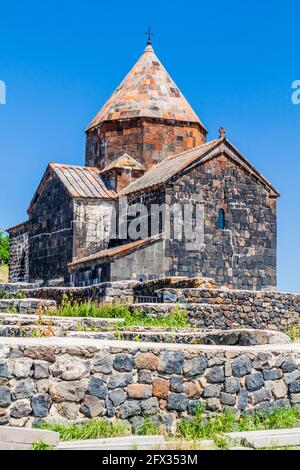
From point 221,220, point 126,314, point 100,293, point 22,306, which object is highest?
point 221,220

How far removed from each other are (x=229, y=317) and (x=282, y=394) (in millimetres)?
7035

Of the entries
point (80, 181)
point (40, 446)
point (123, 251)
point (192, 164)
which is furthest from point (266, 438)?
point (80, 181)

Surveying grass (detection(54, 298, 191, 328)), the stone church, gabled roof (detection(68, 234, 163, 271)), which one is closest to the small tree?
the stone church

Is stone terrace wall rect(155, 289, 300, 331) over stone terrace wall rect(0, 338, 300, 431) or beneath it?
over

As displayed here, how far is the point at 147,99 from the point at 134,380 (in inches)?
705

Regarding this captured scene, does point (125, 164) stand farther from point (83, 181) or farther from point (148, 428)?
point (148, 428)

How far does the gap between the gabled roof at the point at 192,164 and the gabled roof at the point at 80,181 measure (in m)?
0.61

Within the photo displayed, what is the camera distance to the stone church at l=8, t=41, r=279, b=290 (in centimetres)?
1945

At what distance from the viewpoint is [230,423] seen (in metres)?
6.53

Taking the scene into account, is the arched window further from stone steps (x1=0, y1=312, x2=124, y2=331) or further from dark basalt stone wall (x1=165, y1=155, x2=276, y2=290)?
stone steps (x1=0, y1=312, x2=124, y2=331)

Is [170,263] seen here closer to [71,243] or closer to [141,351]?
[71,243]

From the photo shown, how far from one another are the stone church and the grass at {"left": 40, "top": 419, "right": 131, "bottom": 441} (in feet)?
40.0

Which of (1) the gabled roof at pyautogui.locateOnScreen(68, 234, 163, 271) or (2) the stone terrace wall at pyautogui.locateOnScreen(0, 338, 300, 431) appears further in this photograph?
(1) the gabled roof at pyautogui.locateOnScreen(68, 234, 163, 271)

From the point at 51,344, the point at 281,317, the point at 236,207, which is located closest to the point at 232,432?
the point at 51,344
